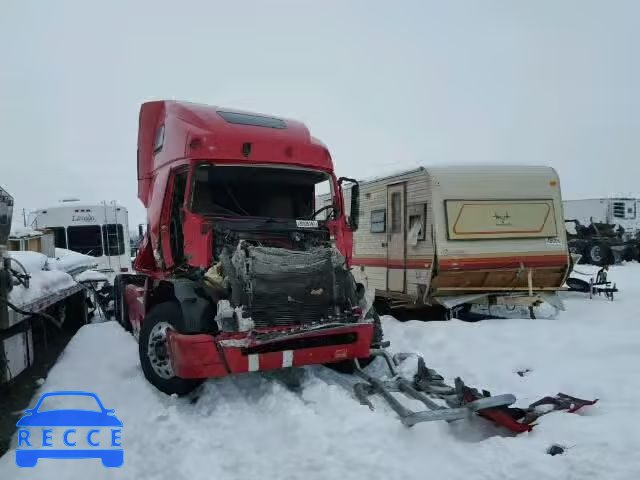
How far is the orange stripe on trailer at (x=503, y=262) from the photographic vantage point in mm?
9445

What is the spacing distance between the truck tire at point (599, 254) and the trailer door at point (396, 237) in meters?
15.7

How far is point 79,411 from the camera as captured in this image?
5066mm

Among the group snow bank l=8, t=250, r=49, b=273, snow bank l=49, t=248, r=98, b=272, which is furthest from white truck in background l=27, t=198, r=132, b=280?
snow bank l=8, t=250, r=49, b=273

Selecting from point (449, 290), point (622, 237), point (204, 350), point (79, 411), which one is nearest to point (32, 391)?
point (79, 411)

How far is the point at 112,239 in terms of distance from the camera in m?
15.6

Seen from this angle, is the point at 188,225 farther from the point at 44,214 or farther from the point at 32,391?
the point at 44,214

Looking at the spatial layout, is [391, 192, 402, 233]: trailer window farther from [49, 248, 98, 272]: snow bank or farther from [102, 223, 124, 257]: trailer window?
[102, 223, 124, 257]: trailer window

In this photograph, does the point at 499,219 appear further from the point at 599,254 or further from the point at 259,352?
the point at 599,254

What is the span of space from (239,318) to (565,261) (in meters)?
7.55

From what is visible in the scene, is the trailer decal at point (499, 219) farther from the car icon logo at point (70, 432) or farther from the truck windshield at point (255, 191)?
the car icon logo at point (70, 432)

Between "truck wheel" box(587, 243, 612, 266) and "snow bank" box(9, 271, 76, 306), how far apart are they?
21.4m

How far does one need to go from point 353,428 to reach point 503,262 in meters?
6.39

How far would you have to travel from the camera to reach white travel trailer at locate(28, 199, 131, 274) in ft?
50.3

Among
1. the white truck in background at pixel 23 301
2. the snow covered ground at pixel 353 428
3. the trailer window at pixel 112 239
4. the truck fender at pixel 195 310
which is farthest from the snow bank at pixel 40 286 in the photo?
the trailer window at pixel 112 239
